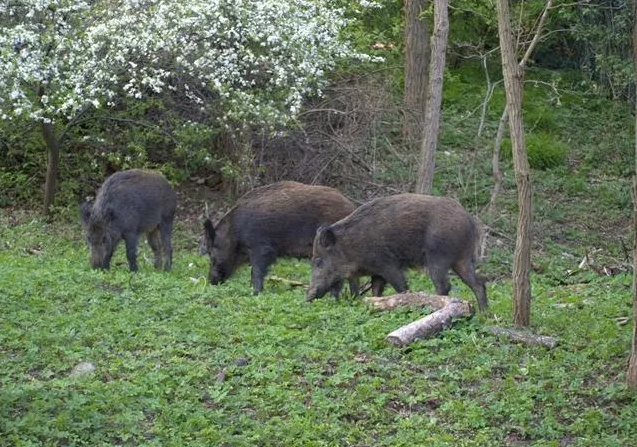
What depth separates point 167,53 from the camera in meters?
17.5

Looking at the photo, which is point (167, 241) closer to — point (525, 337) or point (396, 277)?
point (396, 277)

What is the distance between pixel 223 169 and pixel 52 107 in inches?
110

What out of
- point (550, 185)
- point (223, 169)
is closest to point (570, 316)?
point (223, 169)

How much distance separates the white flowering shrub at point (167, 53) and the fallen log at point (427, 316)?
656 centimetres

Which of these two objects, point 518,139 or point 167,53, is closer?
point 518,139

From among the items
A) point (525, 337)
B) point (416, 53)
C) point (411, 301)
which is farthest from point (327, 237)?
point (416, 53)

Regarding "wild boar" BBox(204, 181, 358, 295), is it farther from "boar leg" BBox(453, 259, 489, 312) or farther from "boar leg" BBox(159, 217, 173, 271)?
"boar leg" BBox(453, 259, 489, 312)

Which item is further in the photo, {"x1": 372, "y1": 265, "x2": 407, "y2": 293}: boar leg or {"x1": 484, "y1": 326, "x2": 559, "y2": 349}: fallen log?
{"x1": 372, "y1": 265, "x2": 407, "y2": 293}: boar leg

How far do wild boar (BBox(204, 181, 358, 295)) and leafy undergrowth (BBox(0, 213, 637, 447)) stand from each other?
1.75 m

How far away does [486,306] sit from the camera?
12.3 m

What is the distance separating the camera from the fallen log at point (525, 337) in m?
9.94

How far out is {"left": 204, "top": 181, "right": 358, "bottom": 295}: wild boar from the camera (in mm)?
14133

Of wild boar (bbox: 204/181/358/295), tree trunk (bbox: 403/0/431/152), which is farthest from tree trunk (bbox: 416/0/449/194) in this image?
tree trunk (bbox: 403/0/431/152)

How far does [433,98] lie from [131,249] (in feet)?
15.7
